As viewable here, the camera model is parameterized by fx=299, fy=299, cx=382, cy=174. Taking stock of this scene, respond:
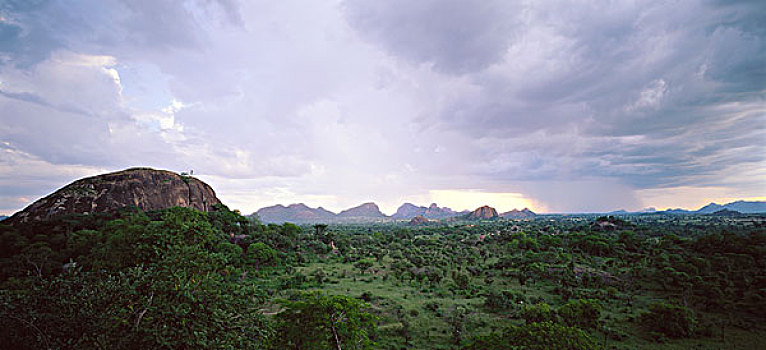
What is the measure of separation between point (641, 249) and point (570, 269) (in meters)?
26.5

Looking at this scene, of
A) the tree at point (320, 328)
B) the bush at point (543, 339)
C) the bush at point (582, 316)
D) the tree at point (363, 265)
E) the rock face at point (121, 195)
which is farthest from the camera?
the tree at point (363, 265)

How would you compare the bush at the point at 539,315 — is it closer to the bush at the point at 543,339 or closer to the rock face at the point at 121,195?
the bush at the point at 543,339

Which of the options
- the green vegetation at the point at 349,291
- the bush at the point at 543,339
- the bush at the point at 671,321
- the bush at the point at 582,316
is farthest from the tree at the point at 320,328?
the bush at the point at 671,321

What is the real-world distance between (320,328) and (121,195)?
5933 centimetres

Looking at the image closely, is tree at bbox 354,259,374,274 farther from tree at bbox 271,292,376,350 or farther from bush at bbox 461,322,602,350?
bush at bbox 461,322,602,350

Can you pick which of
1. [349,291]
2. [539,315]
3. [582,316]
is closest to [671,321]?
[582,316]

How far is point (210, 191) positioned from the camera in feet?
249

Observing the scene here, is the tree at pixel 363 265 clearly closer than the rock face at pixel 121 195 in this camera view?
No

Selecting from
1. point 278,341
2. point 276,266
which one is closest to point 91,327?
point 278,341

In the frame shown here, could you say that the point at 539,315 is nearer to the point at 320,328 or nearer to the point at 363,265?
the point at 320,328

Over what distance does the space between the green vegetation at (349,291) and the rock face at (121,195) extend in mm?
5381

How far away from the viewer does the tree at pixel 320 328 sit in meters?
14.7

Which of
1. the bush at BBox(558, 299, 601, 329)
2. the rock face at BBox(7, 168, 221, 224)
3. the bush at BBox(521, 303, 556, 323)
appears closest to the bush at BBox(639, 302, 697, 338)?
the bush at BBox(558, 299, 601, 329)

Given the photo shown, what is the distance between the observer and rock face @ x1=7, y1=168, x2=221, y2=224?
46.8 meters
